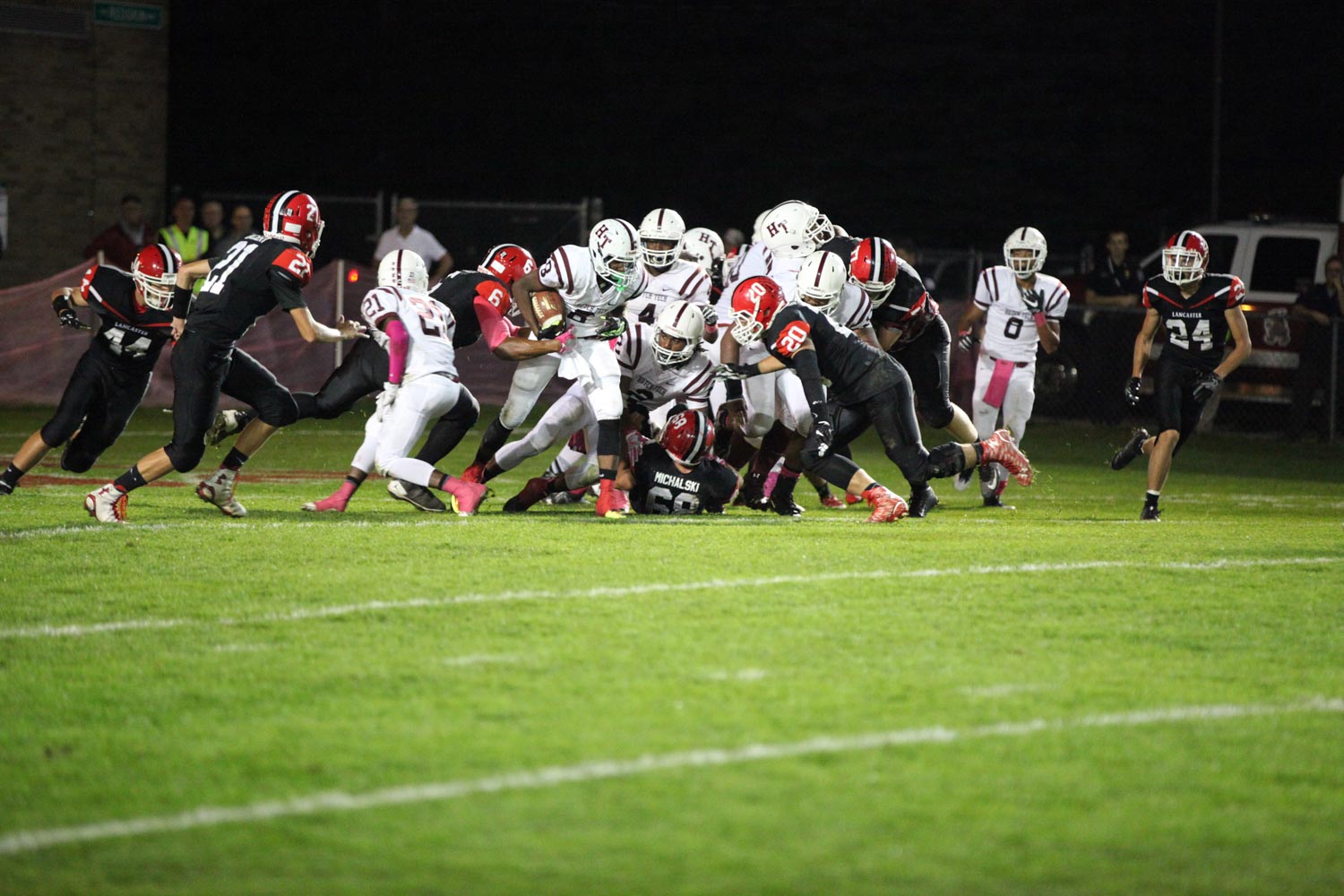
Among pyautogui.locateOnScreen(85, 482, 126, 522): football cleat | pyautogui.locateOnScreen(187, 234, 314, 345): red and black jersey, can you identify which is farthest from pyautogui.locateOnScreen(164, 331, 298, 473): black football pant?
pyautogui.locateOnScreen(85, 482, 126, 522): football cleat

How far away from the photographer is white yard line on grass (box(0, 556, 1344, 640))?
6160 millimetres

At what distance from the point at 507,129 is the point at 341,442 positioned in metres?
14.9

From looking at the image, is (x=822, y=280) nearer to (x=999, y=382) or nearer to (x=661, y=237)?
(x=661, y=237)

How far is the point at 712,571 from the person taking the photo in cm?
730

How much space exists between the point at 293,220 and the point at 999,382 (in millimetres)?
5153

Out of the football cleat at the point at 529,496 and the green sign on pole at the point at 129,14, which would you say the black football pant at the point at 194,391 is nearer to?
the football cleat at the point at 529,496

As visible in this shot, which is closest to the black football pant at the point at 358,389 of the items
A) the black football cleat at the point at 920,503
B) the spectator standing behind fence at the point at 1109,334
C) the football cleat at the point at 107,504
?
the football cleat at the point at 107,504

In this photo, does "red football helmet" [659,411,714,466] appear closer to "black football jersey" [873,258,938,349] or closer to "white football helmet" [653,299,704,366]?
"white football helmet" [653,299,704,366]

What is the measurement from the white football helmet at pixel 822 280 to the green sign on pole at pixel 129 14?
15.0m

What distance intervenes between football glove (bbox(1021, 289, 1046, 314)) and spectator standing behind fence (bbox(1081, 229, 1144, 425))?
19.1 feet

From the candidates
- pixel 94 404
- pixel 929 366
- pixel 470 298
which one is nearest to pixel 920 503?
pixel 929 366

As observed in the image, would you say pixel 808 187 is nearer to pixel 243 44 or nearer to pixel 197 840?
pixel 243 44

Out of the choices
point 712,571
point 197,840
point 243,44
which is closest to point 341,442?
point 712,571

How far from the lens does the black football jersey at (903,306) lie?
35.5 ft
